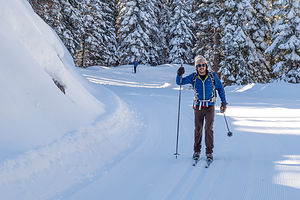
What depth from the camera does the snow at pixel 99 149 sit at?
4.00m

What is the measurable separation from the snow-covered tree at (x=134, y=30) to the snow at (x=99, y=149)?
98.8 feet

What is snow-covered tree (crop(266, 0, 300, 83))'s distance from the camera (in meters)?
20.2

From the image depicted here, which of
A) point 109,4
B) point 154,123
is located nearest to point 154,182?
point 154,123

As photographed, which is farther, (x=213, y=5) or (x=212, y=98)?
(x=213, y=5)

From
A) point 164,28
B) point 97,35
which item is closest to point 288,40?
point 97,35

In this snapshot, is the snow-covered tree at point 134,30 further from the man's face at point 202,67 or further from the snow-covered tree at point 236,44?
the man's face at point 202,67

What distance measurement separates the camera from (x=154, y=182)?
14.3 ft

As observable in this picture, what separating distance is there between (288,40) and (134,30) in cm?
2184

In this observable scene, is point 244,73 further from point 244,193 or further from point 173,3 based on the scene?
point 173,3

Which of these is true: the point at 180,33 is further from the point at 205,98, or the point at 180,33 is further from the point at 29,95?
the point at 29,95

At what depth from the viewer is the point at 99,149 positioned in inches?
227

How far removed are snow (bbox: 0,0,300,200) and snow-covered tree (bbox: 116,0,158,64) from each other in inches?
1186

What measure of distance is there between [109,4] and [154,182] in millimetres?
44437

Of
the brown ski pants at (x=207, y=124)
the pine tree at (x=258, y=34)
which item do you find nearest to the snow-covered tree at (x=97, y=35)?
the pine tree at (x=258, y=34)
